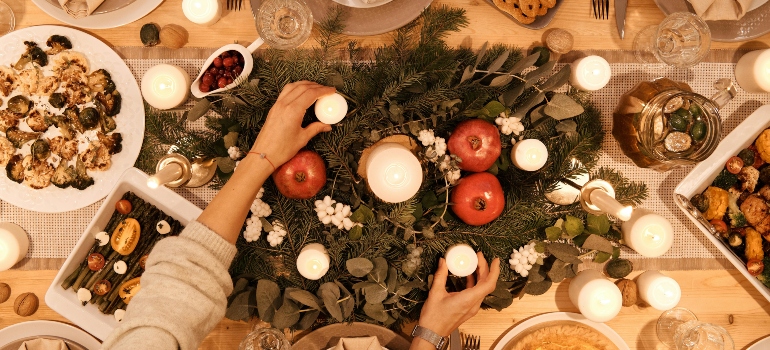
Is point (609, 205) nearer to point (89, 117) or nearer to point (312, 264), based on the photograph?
point (312, 264)

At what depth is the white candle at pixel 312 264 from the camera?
1065 mm

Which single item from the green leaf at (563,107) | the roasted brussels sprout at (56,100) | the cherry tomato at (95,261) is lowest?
the cherry tomato at (95,261)

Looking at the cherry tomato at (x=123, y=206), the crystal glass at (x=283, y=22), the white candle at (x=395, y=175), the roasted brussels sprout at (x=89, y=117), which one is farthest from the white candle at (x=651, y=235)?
the roasted brussels sprout at (x=89, y=117)

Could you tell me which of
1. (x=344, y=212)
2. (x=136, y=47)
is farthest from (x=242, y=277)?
(x=136, y=47)

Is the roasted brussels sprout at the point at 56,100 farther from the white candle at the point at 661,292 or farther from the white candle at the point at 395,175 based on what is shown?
the white candle at the point at 661,292

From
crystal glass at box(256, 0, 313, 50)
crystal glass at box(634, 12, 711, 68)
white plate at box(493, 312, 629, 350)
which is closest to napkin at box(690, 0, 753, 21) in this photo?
crystal glass at box(634, 12, 711, 68)

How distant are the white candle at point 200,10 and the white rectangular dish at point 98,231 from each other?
372mm

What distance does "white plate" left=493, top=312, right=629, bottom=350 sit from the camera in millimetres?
1244

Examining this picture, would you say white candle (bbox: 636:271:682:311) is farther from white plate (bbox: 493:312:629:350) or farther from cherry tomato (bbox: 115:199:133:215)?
cherry tomato (bbox: 115:199:133:215)

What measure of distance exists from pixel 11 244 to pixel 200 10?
687 millimetres

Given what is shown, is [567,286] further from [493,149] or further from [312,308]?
[312,308]

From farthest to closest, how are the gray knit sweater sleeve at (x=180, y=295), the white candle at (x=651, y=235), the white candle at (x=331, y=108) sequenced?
the white candle at (x=651, y=235)
the white candle at (x=331, y=108)
the gray knit sweater sleeve at (x=180, y=295)

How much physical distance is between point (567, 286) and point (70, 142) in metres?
1.23

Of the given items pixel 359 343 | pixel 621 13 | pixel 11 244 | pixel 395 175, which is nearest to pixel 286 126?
pixel 395 175
